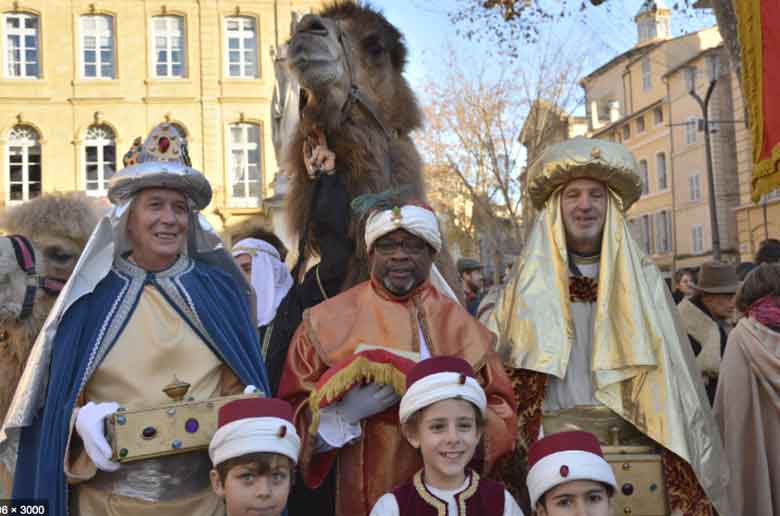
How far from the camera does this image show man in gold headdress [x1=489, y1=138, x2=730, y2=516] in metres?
3.60

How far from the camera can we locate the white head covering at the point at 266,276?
6.44 metres

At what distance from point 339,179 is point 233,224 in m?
26.9

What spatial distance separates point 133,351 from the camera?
339 cm

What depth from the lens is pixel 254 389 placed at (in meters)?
3.40

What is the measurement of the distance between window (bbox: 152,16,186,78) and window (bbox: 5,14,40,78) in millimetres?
4068

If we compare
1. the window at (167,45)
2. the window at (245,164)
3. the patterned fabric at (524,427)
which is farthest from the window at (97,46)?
the patterned fabric at (524,427)

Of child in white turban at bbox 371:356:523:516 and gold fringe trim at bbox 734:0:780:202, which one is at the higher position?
gold fringe trim at bbox 734:0:780:202

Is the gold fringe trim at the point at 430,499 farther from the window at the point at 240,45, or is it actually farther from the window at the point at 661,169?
the window at the point at 661,169

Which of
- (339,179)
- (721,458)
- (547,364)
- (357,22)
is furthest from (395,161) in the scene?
(721,458)

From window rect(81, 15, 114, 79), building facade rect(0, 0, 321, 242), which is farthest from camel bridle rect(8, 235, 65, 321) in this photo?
window rect(81, 15, 114, 79)

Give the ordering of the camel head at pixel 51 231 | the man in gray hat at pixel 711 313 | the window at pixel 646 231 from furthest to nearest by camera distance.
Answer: the window at pixel 646 231
the man in gray hat at pixel 711 313
the camel head at pixel 51 231

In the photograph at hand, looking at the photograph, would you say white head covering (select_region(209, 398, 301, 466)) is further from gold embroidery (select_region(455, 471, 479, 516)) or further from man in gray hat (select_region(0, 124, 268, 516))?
gold embroidery (select_region(455, 471, 479, 516))

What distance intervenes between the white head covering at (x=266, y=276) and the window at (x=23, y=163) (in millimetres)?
26266

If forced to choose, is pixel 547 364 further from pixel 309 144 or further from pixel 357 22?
pixel 357 22
